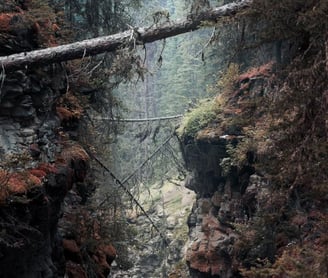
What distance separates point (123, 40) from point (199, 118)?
7.33 m

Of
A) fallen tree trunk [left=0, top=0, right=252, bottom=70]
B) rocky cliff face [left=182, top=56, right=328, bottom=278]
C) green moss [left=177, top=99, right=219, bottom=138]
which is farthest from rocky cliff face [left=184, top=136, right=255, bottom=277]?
fallen tree trunk [left=0, top=0, right=252, bottom=70]

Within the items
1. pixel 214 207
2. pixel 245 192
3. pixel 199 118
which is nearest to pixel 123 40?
pixel 245 192

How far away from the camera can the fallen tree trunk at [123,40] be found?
842 centimetres

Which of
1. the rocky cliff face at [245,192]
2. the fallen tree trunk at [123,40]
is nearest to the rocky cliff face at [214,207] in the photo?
the rocky cliff face at [245,192]

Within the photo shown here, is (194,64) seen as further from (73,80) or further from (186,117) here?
(73,80)

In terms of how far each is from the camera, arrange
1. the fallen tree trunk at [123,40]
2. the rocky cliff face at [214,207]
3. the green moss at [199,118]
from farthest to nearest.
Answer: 1. the green moss at [199,118]
2. the rocky cliff face at [214,207]
3. the fallen tree trunk at [123,40]

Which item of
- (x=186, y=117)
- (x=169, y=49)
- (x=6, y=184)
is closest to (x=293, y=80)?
(x=6, y=184)

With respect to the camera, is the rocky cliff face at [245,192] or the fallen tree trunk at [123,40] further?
the fallen tree trunk at [123,40]

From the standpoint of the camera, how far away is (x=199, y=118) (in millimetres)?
16062

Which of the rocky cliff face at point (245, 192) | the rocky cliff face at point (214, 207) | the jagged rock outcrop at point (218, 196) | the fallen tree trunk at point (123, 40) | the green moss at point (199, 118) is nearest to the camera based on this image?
the rocky cliff face at point (245, 192)

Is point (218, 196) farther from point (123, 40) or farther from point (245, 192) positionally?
point (123, 40)

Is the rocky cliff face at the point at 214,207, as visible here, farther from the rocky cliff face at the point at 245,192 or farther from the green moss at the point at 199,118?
the green moss at the point at 199,118

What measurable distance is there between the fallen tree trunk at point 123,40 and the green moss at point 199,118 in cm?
659

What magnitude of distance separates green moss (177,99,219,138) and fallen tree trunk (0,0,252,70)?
6.59m
